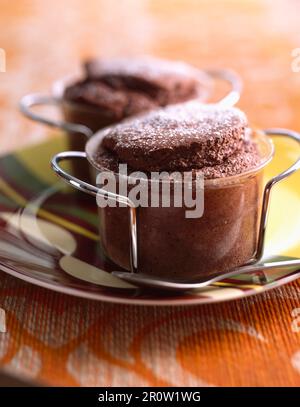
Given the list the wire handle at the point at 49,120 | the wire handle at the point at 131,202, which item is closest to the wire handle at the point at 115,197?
the wire handle at the point at 131,202

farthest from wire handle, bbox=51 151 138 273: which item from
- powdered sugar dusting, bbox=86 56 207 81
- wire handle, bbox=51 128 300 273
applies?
powdered sugar dusting, bbox=86 56 207 81

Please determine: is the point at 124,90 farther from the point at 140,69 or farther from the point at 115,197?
the point at 115,197

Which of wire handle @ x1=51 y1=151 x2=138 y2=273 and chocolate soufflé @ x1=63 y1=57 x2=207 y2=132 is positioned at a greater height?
chocolate soufflé @ x1=63 y1=57 x2=207 y2=132

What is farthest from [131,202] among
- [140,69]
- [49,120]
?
[140,69]

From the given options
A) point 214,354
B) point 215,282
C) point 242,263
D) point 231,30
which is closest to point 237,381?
point 214,354

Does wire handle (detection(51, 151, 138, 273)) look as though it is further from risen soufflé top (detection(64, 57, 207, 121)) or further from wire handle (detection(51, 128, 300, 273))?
risen soufflé top (detection(64, 57, 207, 121))

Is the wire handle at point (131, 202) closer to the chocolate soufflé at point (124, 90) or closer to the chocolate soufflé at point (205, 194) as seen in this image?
the chocolate soufflé at point (205, 194)
